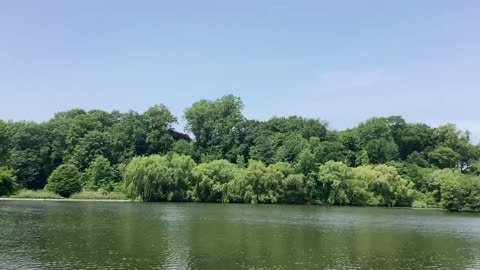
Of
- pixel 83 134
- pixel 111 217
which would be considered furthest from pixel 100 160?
pixel 111 217

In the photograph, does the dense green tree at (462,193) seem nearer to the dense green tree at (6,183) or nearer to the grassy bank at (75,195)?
the grassy bank at (75,195)

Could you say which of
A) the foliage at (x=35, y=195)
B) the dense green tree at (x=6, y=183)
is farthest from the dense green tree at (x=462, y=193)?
the dense green tree at (x=6, y=183)

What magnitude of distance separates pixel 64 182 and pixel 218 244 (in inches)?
2182

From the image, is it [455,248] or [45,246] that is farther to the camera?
[455,248]

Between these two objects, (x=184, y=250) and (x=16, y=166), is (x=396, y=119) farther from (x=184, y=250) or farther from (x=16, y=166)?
(x=184, y=250)

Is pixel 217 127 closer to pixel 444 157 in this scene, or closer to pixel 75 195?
pixel 75 195

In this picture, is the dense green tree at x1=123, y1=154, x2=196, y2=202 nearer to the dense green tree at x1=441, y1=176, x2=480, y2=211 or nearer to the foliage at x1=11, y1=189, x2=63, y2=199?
the foliage at x1=11, y1=189, x2=63, y2=199

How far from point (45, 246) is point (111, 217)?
1750 cm

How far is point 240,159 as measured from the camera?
92.1 m

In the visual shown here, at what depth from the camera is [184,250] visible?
88.0 ft

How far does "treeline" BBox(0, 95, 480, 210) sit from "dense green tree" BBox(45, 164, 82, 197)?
0.70ft

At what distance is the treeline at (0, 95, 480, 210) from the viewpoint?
78500mm

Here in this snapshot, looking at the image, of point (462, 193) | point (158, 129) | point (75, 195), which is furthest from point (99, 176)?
point (462, 193)

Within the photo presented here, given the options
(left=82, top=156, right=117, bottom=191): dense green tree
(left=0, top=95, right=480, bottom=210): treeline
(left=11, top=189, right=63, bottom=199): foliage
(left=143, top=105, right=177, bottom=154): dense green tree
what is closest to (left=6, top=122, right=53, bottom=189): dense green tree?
(left=0, top=95, right=480, bottom=210): treeline
